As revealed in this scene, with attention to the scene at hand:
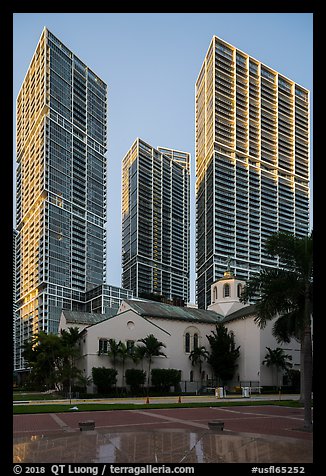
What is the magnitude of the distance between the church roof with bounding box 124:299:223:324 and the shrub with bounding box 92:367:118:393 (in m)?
12.2

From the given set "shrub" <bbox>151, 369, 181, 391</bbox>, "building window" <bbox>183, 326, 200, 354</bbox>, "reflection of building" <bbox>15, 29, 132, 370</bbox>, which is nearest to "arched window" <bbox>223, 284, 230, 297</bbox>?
"building window" <bbox>183, 326, 200, 354</bbox>

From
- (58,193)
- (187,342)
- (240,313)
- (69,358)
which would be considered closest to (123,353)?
(69,358)

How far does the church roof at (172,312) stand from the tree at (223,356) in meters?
4.63

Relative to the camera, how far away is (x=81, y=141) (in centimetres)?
17638

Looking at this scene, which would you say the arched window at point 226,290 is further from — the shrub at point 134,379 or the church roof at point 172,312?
the shrub at point 134,379

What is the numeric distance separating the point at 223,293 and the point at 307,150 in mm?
125220

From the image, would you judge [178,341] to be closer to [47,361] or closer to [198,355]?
[198,355]

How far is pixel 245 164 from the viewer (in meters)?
165

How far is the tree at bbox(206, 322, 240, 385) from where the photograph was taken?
61.8 m

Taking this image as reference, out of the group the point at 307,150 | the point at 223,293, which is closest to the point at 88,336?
the point at 223,293

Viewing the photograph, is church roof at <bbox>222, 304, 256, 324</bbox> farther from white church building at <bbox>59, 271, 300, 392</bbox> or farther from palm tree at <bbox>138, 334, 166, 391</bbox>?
palm tree at <bbox>138, 334, 166, 391</bbox>

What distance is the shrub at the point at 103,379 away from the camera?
5056 cm

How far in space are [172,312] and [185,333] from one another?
3393 mm
